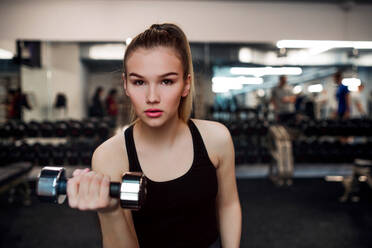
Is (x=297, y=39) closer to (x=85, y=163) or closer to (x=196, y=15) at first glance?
(x=196, y=15)

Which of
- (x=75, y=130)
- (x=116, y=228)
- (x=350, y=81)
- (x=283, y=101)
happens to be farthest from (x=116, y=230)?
(x=350, y=81)

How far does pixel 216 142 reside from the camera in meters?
0.81

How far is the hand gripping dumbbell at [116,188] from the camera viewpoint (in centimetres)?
45

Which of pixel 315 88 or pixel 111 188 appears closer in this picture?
pixel 111 188

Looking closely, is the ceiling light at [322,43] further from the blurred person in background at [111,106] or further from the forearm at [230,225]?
the forearm at [230,225]

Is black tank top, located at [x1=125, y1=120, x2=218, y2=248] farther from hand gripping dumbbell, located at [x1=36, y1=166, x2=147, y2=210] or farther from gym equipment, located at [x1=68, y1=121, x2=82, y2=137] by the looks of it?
gym equipment, located at [x1=68, y1=121, x2=82, y2=137]

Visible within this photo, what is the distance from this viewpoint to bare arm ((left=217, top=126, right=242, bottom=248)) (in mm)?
811

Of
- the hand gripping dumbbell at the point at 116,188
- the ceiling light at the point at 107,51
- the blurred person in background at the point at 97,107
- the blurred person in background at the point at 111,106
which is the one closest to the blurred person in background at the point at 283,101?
the ceiling light at the point at 107,51

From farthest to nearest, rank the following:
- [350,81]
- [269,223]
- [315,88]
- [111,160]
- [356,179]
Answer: [315,88] < [350,81] < [356,179] < [269,223] < [111,160]

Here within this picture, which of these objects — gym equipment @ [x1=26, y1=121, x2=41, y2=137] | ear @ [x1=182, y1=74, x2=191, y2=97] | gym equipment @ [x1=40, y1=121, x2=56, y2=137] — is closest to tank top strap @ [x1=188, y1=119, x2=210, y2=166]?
ear @ [x1=182, y1=74, x2=191, y2=97]

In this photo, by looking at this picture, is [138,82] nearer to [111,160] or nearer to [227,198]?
[111,160]

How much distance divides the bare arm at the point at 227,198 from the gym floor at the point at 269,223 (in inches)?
52.5

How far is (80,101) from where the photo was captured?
5.22 meters

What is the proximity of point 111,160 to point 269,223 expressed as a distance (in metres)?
2.07
